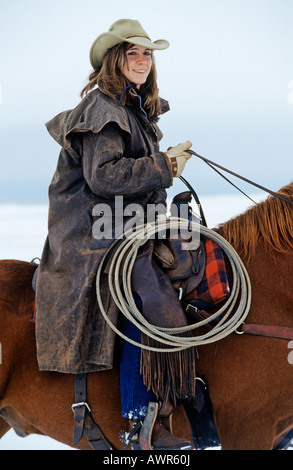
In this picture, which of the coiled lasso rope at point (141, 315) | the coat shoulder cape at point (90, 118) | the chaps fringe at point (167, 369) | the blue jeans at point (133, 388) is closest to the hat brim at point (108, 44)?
the coat shoulder cape at point (90, 118)

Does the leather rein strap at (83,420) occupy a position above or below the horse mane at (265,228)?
below

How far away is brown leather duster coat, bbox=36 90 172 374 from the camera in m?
2.06

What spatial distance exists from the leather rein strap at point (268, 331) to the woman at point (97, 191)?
45 centimetres

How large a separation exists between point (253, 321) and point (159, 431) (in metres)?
0.59

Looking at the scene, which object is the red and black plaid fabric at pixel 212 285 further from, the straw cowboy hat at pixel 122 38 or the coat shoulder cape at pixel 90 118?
the straw cowboy hat at pixel 122 38

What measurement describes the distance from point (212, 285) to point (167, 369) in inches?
15.3

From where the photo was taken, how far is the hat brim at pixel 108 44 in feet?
7.11

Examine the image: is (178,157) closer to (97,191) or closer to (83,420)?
(97,191)

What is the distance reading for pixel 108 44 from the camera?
2.22 metres

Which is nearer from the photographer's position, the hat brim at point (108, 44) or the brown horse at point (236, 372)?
the brown horse at point (236, 372)

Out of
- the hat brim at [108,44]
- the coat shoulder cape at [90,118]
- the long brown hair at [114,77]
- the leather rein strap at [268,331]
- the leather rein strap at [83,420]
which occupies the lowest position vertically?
the leather rein strap at [83,420]

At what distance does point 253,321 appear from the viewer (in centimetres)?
209

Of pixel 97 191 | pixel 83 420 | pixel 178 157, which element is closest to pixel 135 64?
pixel 178 157
